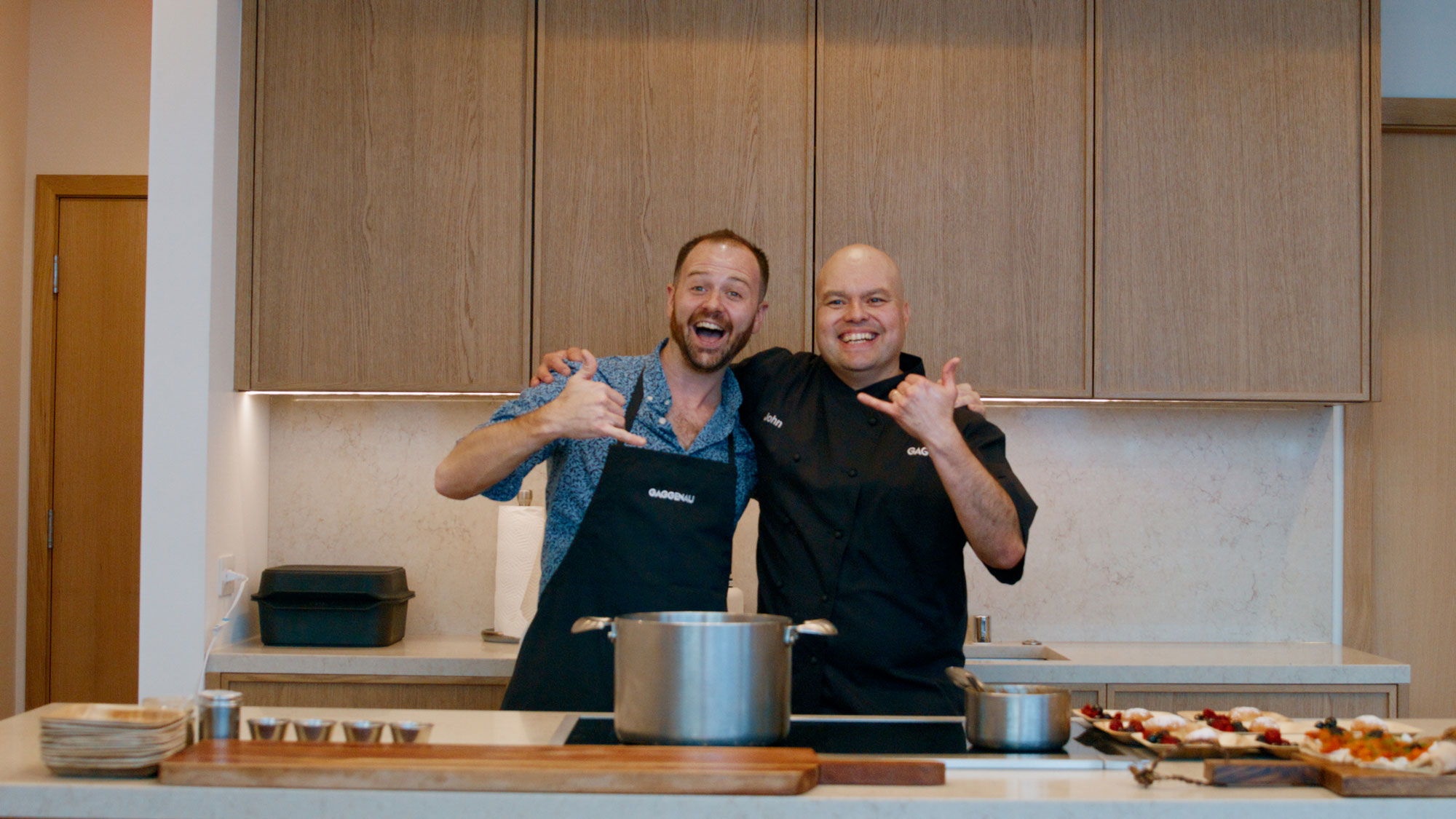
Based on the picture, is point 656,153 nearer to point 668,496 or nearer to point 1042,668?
point 668,496

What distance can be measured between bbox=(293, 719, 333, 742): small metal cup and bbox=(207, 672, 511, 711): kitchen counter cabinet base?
142cm

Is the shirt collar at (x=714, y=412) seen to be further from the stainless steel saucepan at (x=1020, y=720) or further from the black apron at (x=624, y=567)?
the stainless steel saucepan at (x=1020, y=720)

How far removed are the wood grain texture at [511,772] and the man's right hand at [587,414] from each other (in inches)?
23.3

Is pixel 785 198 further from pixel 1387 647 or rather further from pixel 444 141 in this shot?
pixel 1387 647

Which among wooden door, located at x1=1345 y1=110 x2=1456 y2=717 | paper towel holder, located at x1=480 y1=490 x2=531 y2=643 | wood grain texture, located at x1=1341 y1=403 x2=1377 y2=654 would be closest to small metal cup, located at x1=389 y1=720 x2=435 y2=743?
paper towel holder, located at x1=480 y1=490 x2=531 y2=643

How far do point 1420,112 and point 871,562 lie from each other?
7.63 ft

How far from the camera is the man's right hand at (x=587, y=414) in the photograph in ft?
6.07

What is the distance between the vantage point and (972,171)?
3078 mm

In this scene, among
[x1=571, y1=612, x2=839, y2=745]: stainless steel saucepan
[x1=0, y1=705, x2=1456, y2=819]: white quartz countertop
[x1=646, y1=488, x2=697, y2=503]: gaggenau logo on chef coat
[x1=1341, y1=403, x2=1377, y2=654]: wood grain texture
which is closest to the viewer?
[x1=0, y1=705, x2=1456, y2=819]: white quartz countertop

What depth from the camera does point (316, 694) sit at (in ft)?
9.44

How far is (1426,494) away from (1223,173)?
1.14m

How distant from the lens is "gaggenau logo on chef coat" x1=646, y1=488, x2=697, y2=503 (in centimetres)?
224

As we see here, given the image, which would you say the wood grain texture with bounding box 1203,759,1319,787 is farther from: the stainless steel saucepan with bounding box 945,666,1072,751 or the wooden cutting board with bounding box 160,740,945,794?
the wooden cutting board with bounding box 160,740,945,794

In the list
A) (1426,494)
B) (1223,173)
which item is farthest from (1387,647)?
(1223,173)
